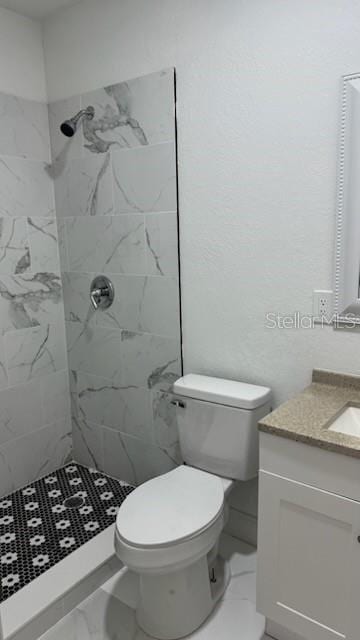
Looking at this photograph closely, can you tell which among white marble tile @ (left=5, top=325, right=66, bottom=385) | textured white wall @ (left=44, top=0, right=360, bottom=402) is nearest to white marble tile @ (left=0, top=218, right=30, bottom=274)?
white marble tile @ (left=5, top=325, right=66, bottom=385)

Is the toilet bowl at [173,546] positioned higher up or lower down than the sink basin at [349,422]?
lower down

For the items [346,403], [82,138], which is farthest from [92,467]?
[82,138]

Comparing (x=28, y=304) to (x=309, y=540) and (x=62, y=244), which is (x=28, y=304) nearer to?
(x=62, y=244)

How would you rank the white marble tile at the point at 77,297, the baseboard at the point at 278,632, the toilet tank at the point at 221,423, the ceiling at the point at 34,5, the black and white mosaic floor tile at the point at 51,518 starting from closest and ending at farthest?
the baseboard at the point at 278,632 → the toilet tank at the point at 221,423 → the black and white mosaic floor tile at the point at 51,518 → the ceiling at the point at 34,5 → the white marble tile at the point at 77,297

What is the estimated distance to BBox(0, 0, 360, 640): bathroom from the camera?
141 centimetres

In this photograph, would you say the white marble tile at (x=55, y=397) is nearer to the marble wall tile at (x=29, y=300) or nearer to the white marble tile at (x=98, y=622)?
the marble wall tile at (x=29, y=300)

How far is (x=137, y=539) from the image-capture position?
1395mm

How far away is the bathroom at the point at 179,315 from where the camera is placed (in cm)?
141

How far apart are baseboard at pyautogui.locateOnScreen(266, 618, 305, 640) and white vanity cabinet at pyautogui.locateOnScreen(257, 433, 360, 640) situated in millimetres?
68

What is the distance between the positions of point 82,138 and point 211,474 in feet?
5.52

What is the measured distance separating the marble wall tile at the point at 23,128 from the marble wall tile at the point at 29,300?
627 mm

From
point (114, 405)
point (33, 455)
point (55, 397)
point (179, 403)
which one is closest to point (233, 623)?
point (179, 403)

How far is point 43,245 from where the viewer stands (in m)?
2.36

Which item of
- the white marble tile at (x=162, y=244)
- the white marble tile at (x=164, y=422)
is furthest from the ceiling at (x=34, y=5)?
the white marble tile at (x=164, y=422)
